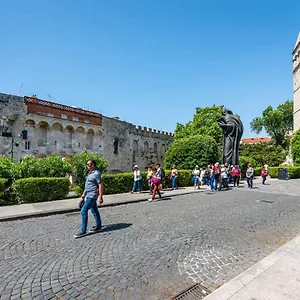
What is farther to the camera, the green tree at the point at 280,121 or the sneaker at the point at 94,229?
the green tree at the point at 280,121

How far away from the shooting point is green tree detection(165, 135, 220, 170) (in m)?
24.0

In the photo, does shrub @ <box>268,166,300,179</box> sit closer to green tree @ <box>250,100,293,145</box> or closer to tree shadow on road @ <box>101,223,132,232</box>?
tree shadow on road @ <box>101,223,132,232</box>

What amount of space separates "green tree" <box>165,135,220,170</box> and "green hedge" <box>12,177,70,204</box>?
15.4m

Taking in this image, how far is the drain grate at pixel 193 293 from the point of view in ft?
10.6

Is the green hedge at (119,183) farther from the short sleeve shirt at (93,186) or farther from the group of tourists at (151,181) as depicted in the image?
the short sleeve shirt at (93,186)

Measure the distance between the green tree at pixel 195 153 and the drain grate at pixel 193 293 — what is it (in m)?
20.7

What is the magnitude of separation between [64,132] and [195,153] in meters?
17.0

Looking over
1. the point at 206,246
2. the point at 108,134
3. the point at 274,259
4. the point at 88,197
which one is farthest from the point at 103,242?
the point at 108,134

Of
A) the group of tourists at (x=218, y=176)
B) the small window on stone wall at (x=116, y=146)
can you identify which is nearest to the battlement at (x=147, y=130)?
the small window on stone wall at (x=116, y=146)

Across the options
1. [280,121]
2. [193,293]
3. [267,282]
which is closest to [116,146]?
[193,293]

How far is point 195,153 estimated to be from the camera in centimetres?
2442

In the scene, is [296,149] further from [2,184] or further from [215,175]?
[2,184]

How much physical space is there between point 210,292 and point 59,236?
3.93 metres

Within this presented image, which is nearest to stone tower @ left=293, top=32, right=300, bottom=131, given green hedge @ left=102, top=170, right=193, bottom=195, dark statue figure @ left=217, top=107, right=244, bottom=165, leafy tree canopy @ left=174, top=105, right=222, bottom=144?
leafy tree canopy @ left=174, top=105, right=222, bottom=144
